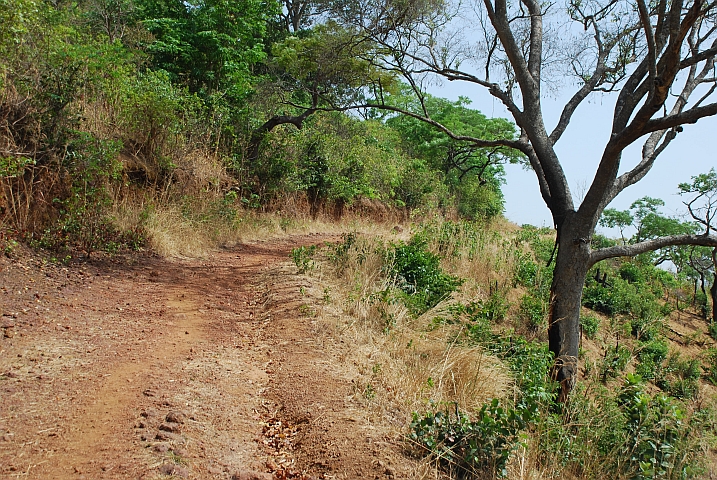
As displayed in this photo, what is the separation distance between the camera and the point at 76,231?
712 cm

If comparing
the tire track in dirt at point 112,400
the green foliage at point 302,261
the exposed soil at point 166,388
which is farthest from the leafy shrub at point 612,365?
the tire track in dirt at point 112,400

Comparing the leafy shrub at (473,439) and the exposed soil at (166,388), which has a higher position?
the leafy shrub at (473,439)

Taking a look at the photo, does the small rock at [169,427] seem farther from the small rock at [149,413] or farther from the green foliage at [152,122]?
the green foliage at [152,122]

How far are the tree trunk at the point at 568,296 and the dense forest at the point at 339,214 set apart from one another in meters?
0.14

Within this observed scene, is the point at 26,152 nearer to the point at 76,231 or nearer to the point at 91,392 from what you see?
the point at 76,231

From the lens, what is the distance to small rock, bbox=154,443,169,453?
3.01 metres

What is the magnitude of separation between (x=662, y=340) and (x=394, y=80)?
906 centimetres

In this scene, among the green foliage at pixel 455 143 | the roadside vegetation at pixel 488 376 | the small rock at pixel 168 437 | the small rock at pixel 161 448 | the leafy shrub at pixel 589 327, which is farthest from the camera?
the green foliage at pixel 455 143

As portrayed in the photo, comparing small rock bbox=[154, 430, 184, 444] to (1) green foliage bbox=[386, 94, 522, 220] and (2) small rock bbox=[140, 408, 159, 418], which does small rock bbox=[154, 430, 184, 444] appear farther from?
(1) green foliage bbox=[386, 94, 522, 220]

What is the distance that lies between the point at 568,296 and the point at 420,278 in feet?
6.88

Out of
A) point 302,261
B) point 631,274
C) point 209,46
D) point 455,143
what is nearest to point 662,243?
point 302,261

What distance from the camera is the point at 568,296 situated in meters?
7.06

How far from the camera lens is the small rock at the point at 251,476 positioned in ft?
9.96

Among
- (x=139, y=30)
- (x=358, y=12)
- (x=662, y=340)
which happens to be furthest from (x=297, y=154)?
(x=662, y=340)
